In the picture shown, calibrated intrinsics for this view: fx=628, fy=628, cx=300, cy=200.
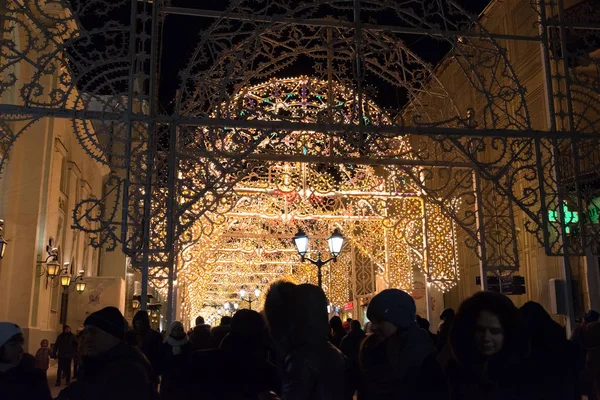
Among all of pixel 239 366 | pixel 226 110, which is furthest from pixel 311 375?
pixel 226 110

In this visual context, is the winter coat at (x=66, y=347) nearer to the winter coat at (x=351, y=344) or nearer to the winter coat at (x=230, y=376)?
the winter coat at (x=351, y=344)

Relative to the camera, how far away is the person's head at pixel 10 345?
3.68 meters

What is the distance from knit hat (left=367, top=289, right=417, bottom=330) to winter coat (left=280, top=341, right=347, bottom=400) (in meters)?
0.36

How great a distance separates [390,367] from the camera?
2975 millimetres

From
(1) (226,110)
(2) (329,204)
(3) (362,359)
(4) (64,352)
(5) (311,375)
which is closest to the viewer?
(5) (311,375)

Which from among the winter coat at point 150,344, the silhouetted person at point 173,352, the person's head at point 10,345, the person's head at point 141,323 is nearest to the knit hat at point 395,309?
the silhouetted person at point 173,352

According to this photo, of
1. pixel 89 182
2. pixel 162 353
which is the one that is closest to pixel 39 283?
pixel 89 182

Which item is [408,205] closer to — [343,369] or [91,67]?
[91,67]

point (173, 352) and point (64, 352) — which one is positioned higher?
point (173, 352)

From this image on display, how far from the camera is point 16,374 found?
3.62m

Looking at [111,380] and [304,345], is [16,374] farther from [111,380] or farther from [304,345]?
[304,345]

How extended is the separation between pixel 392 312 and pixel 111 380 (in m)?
1.38

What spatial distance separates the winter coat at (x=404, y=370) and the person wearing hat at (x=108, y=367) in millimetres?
1104

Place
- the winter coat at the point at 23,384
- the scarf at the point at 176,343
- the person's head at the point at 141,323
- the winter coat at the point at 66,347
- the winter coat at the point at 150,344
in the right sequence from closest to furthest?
A: the winter coat at the point at 23,384 < the scarf at the point at 176,343 < the winter coat at the point at 150,344 < the person's head at the point at 141,323 < the winter coat at the point at 66,347
